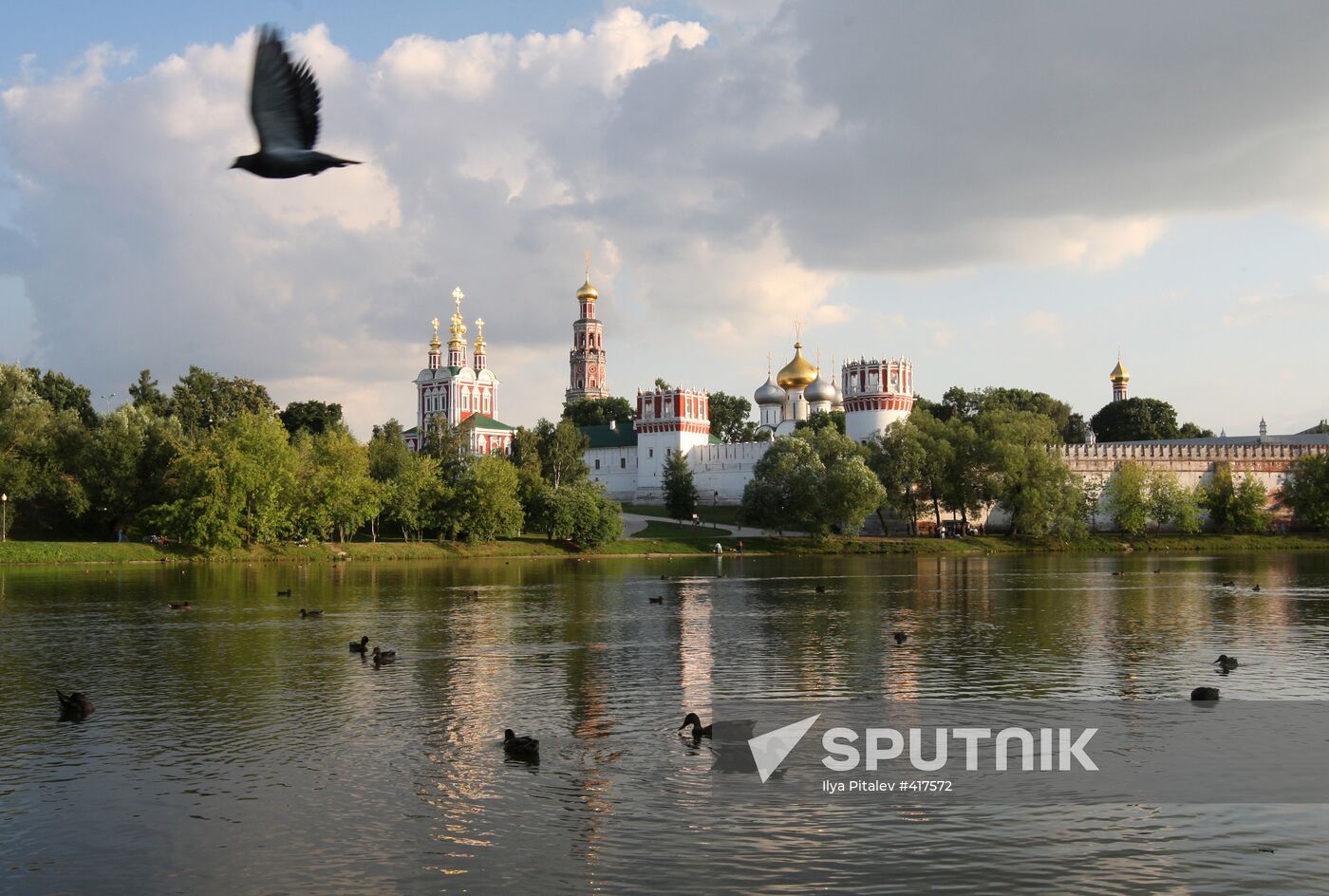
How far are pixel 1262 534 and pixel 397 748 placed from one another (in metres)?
94.9

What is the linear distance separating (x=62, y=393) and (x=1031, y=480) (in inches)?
2840

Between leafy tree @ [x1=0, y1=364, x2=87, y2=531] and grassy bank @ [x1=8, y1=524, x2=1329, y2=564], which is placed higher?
leafy tree @ [x1=0, y1=364, x2=87, y2=531]

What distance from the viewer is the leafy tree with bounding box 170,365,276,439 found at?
87.1 meters

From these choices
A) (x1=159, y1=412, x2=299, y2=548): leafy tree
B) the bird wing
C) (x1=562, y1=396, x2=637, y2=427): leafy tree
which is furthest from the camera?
(x1=562, y1=396, x2=637, y2=427): leafy tree

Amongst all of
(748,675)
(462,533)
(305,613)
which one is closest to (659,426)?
(462,533)

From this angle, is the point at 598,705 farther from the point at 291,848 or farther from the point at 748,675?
the point at 291,848

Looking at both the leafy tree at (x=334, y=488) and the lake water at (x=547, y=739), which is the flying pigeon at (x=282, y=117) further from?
the leafy tree at (x=334, y=488)

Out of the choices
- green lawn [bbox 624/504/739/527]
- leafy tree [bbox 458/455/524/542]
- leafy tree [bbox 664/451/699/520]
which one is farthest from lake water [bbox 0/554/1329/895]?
green lawn [bbox 624/504/739/527]

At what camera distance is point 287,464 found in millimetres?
68500

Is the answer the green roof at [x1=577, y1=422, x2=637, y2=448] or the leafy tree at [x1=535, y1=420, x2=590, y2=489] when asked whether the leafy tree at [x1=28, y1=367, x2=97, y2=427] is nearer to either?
the leafy tree at [x1=535, y1=420, x2=590, y2=489]

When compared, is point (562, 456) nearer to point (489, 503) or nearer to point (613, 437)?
point (489, 503)

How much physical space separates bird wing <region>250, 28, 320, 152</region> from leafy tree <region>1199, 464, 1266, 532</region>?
101 m

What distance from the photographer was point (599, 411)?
15538 centimetres

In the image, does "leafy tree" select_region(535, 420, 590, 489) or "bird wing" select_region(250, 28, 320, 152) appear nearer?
"bird wing" select_region(250, 28, 320, 152)
